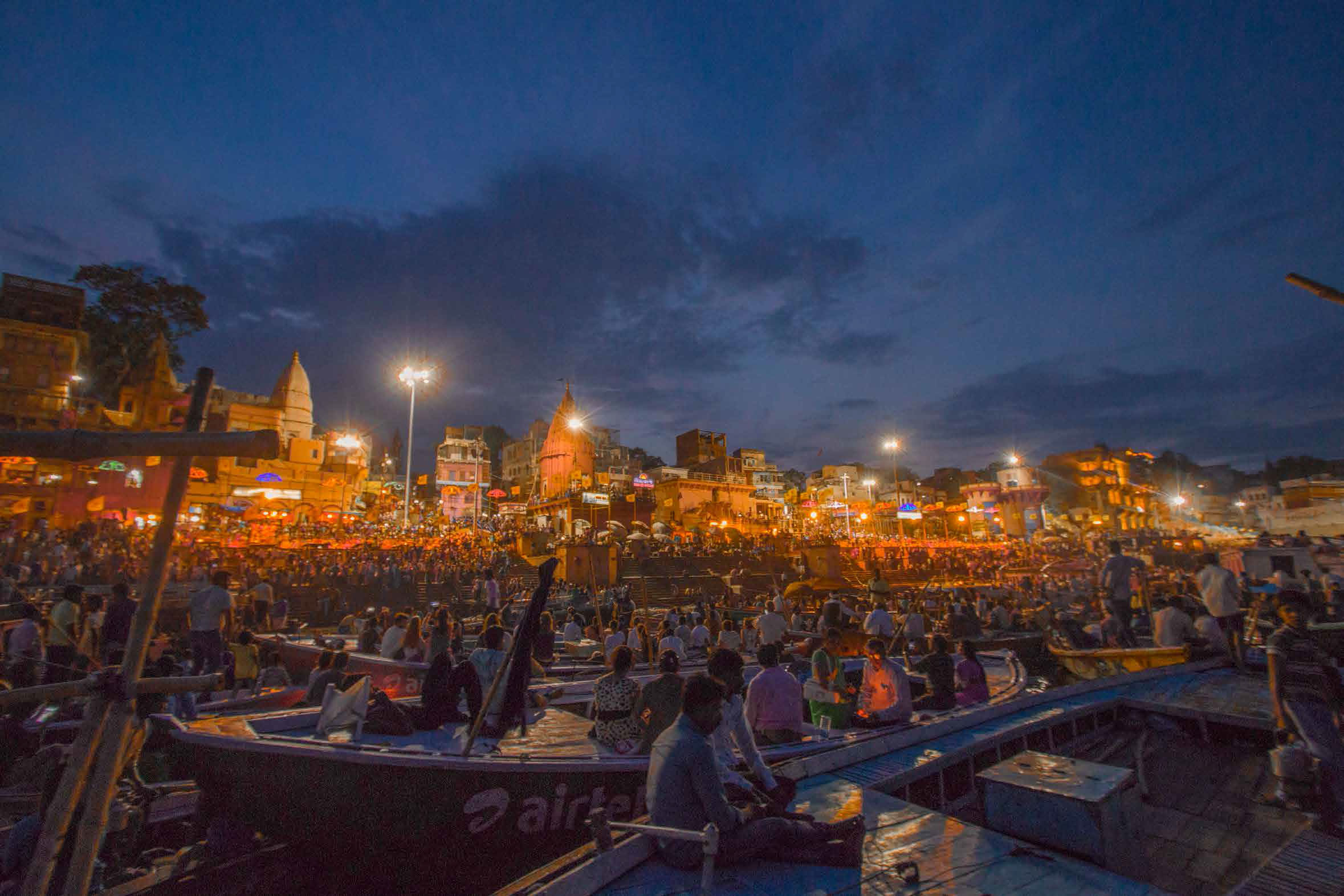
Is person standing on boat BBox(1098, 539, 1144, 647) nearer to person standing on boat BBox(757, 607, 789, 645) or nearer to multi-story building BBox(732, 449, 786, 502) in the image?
person standing on boat BBox(757, 607, 789, 645)

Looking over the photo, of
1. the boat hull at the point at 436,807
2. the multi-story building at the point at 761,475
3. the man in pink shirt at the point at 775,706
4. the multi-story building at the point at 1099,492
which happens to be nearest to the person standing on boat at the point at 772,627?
the man in pink shirt at the point at 775,706

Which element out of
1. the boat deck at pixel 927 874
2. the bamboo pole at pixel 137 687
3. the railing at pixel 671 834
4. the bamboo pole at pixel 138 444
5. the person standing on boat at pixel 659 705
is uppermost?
the bamboo pole at pixel 138 444

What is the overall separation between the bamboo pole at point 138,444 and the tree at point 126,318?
44.5 m

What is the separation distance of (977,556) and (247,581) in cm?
4849

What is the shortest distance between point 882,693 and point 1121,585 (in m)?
7.90

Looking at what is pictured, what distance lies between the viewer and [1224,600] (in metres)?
10.3

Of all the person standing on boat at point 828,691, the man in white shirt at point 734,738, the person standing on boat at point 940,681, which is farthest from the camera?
the person standing on boat at point 940,681

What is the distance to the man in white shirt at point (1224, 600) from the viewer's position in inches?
402

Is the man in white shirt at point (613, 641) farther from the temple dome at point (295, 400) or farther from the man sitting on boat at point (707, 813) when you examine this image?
the temple dome at point (295, 400)

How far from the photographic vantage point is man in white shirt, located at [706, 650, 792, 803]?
14.0 ft

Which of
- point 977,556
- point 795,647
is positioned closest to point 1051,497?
point 977,556

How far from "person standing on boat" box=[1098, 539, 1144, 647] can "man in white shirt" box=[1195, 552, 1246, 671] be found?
120cm

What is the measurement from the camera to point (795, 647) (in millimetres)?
12789

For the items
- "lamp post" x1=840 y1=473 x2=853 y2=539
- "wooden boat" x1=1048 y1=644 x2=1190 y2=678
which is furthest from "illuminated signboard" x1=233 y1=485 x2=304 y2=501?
"lamp post" x1=840 y1=473 x2=853 y2=539
